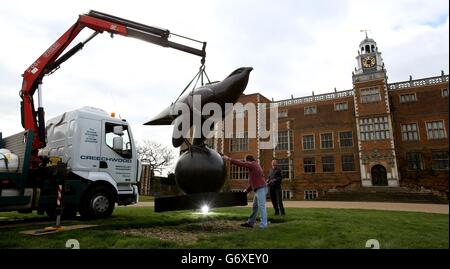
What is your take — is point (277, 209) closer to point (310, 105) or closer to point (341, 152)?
point (341, 152)

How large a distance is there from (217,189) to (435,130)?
104 ft

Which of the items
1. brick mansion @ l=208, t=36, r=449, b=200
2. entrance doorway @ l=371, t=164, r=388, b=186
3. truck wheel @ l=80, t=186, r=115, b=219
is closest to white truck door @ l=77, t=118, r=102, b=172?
truck wheel @ l=80, t=186, r=115, b=219

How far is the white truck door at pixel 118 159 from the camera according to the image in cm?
976

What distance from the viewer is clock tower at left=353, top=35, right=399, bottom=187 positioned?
1187 inches

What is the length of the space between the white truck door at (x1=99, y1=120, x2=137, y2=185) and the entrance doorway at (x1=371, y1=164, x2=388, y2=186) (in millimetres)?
27412

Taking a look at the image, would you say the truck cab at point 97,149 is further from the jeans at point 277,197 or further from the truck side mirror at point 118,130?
the jeans at point 277,197

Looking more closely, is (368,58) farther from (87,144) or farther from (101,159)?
(87,144)

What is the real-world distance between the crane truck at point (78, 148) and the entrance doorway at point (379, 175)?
27221 mm

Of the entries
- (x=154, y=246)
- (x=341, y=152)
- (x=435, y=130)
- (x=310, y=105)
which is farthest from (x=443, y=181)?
(x=154, y=246)

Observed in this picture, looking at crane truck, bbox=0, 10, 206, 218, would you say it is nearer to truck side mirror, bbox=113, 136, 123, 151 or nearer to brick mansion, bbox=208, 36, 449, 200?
truck side mirror, bbox=113, 136, 123, 151

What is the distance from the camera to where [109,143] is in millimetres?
9984

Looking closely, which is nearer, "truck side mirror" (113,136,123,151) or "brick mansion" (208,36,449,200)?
"truck side mirror" (113,136,123,151)

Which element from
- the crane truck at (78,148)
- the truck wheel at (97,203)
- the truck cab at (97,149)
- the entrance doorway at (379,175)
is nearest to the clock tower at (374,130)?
the entrance doorway at (379,175)

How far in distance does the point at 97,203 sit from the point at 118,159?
1.62 meters
